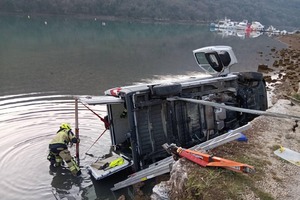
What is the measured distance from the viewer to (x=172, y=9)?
121 meters

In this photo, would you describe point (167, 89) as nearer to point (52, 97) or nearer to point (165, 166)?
point (165, 166)

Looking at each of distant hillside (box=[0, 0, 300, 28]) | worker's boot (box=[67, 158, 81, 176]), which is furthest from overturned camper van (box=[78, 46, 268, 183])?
distant hillside (box=[0, 0, 300, 28])

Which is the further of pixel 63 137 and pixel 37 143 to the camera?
pixel 37 143

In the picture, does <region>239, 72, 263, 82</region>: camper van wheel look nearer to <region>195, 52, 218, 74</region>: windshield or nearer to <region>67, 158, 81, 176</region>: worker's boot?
<region>195, 52, 218, 74</region>: windshield

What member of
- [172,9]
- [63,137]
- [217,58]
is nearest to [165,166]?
[63,137]

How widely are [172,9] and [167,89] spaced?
117025 millimetres

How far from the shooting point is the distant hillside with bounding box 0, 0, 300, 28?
89.2m

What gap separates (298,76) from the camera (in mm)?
23438

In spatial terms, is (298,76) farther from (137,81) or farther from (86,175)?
(86,175)

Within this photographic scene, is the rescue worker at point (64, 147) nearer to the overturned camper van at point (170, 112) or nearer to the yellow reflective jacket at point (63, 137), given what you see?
the yellow reflective jacket at point (63, 137)

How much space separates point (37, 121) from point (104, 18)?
295ft

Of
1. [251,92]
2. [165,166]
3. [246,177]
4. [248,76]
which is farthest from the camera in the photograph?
[251,92]

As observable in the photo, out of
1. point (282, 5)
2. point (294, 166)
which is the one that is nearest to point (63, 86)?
point (294, 166)

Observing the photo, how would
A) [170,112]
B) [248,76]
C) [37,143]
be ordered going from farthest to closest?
[248,76], [37,143], [170,112]
